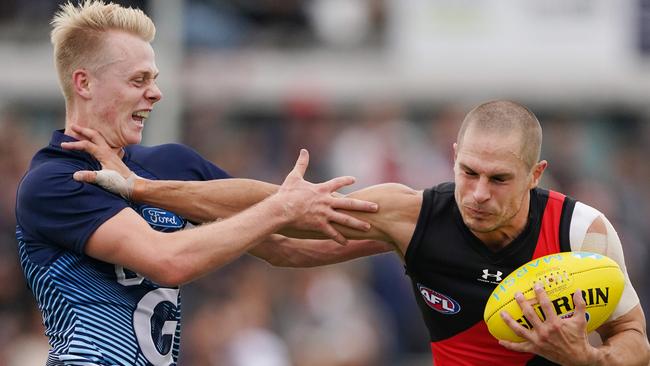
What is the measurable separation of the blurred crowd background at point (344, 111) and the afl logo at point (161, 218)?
4558 millimetres

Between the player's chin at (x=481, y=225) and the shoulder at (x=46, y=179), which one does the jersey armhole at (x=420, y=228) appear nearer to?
the player's chin at (x=481, y=225)

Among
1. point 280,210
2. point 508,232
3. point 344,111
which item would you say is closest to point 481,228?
point 508,232

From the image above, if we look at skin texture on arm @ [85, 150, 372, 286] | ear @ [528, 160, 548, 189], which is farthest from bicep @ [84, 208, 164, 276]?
ear @ [528, 160, 548, 189]

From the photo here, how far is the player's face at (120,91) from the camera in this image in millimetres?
7062

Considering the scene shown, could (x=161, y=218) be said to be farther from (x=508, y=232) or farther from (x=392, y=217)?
(x=508, y=232)

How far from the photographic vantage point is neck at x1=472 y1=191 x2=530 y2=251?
6.97 m

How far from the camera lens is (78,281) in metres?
6.75

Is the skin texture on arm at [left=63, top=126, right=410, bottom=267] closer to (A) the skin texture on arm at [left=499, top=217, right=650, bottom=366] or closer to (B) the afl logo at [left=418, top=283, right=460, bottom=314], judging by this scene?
(B) the afl logo at [left=418, top=283, right=460, bottom=314]

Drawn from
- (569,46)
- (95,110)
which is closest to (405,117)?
(569,46)

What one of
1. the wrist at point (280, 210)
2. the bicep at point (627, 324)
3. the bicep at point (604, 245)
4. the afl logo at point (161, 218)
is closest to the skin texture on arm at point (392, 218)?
the wrist at point (280, 210)

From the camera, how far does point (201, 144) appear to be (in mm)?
14680

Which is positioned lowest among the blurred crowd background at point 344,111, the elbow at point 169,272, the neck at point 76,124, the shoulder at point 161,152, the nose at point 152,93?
the blurred crowd background at point 344,111

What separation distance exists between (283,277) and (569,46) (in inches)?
197

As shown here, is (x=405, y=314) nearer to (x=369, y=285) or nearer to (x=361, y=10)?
(x=369, y=285)
